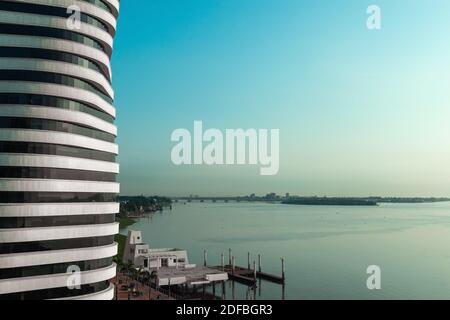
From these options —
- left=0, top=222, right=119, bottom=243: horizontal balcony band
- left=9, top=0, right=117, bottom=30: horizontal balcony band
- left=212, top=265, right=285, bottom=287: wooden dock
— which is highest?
left=9, top=0, right=117, bottom=30: horizontal balcony band

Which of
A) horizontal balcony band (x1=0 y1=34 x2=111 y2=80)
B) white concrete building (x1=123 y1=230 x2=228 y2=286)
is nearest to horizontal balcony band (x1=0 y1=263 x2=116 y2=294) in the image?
horizontal balcony band (x1=0 y1=34 x2=111 y2=80)

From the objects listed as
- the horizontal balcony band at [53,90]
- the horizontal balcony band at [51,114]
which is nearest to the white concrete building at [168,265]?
the horizontal balcony band at [51,114]

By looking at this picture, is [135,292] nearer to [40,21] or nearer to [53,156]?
[53,156]

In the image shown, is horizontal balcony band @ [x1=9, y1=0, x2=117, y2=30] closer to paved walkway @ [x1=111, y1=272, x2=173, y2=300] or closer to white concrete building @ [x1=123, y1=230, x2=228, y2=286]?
paved walkway @ [x1=111, y1=272, x2=173, y2=300]

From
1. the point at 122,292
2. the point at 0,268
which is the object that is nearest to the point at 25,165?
the point at 0,268

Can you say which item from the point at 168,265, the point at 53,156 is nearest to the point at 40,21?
the point at 53,156
